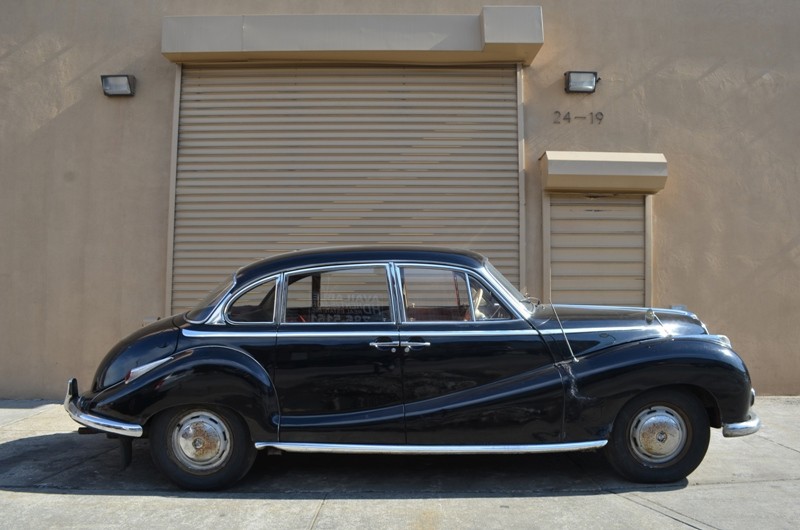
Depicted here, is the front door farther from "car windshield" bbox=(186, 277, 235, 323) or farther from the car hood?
the car hood

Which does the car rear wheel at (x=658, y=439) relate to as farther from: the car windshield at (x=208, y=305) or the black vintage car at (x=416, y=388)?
the car windshield at (x=208, y=305)

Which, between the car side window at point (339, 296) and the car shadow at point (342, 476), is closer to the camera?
the car shadow at point (342, 476)

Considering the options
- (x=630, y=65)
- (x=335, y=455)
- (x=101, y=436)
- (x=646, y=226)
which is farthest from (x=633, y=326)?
(x=101, y=436)

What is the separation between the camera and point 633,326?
5020 millimetres

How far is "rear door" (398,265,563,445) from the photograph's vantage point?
4.75m

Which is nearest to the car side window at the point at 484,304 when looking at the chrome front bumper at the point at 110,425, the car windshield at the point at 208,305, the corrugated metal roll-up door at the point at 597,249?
the car windshield at the point at 208,305

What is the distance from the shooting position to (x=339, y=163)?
8070 mm

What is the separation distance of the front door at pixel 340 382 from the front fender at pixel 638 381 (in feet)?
4.11

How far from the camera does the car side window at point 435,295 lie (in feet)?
16.4

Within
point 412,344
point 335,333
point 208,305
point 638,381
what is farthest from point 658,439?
point 208,305

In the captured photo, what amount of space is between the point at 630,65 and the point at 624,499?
5.52 metres

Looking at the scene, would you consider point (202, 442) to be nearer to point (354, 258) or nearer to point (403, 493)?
point (403, 493)

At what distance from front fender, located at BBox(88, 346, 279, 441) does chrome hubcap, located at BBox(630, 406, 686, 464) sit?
2.60 m

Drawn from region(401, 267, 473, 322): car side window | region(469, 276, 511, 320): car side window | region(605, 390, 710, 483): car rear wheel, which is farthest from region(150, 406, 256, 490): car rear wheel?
region(605, 390, 710, 483): car rear wheel
